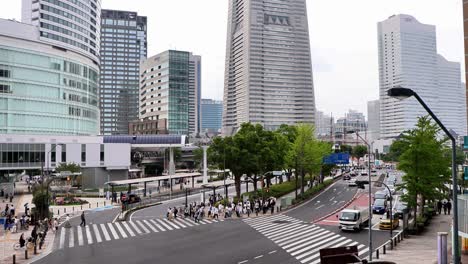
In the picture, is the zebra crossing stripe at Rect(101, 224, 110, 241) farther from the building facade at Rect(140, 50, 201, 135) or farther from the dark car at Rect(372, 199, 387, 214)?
the building facade at Rect(140, 50, 201, 135)

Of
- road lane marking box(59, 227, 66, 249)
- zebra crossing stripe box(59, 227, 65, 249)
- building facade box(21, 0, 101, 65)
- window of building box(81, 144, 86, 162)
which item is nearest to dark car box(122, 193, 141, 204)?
zebra crossing stripe box(59, 227, 65, 249)

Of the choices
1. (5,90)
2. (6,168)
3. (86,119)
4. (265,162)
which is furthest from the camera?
(86,119)

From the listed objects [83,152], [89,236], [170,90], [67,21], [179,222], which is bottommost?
[179,222]

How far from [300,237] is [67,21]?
96.6 m

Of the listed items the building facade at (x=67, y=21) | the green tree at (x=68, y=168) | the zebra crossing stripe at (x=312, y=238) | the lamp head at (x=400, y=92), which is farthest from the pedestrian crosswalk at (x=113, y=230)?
the building facade at (x=67, y=21)

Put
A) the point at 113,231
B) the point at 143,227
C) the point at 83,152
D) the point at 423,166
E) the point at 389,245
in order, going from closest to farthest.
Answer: the point at 389,245 → the point at 423,166 → the point at 113,231 → the point at 143,227 → the point at 83,152

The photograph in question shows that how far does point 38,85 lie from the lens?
3497 inches

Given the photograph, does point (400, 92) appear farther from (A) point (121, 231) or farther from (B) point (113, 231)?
(B) point (113, 231)

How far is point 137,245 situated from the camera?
1312 inches

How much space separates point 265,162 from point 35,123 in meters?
52.5

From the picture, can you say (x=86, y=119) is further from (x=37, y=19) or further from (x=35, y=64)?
(x=37, y=19)

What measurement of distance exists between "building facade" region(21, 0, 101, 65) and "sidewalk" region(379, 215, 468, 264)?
83117mm

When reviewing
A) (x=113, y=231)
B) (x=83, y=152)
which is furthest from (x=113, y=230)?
(x=83, y=152)

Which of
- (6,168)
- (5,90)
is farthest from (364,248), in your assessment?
(5,90)
